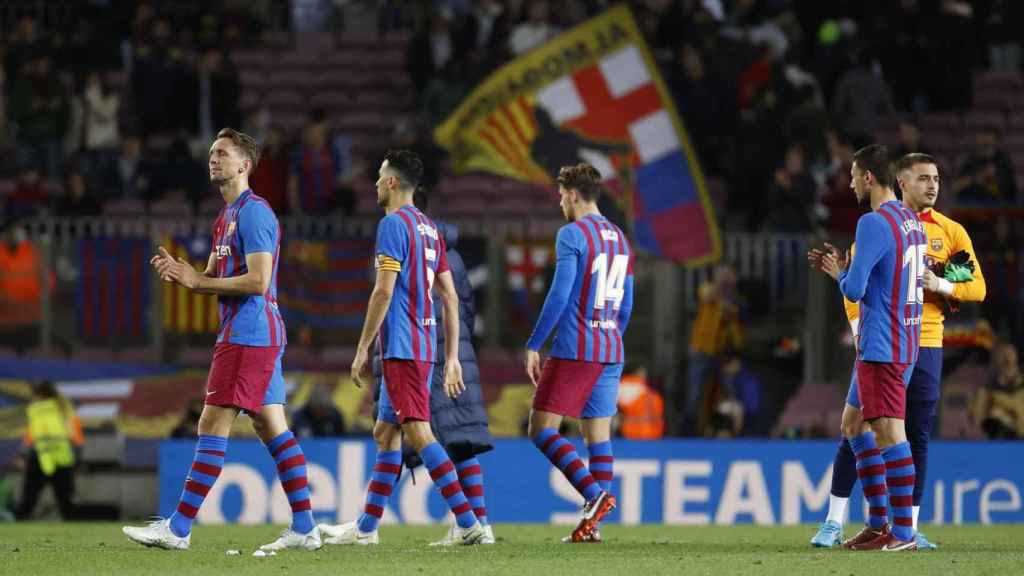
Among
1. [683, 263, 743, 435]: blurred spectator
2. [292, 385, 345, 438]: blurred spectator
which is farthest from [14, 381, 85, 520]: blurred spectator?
[683, 263, 743, 435]: blurred spectator

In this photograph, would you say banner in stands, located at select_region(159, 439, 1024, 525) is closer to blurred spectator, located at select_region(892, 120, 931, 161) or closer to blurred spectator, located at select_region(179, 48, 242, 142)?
blurred spectator, located at select_region(892, 120, 931, 161)

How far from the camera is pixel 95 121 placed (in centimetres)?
2216

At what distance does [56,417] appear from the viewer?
701 inches

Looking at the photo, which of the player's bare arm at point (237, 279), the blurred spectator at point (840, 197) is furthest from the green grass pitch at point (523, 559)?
the blurred spectator at point (840, 197)

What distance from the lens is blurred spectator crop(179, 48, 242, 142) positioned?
2162 centimetres

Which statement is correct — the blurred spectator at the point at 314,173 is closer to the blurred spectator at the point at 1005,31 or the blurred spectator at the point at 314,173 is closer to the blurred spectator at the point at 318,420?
the blurred spectator at the point at 318,420

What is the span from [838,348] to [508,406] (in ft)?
10.6

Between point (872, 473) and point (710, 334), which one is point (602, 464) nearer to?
point (872, 473)

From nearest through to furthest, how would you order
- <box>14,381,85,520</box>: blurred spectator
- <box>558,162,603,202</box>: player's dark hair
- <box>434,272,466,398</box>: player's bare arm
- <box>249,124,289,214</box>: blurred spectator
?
<box>434,272,466,398</box>: player's bare arm < <box>558,162,603,202</box>: player's dark hair < <box>14,381,85,520</box>: blurred spectator < <box>249,124,289,214</box>: blurred spectator

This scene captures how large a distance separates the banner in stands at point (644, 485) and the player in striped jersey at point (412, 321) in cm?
596

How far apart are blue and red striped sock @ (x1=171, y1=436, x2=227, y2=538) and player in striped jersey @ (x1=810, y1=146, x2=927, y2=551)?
3.19 meters

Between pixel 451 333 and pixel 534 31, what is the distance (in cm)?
1130

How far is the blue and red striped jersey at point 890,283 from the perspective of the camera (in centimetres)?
973

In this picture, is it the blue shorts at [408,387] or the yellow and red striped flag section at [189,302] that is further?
the yellow and red striped flag section at [189,302]
